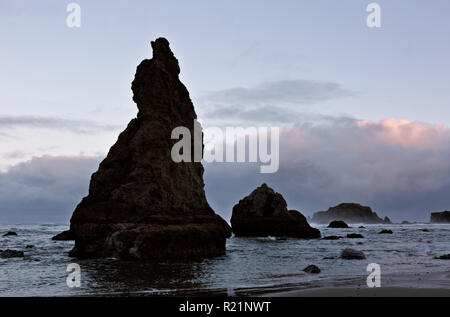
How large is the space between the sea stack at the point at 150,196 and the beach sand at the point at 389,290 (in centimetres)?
A: 1493

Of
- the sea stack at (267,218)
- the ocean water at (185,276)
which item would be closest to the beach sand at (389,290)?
the ocean water at (185,276)

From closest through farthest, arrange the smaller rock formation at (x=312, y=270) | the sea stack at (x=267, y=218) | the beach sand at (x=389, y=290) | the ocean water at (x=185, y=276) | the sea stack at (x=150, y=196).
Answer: the beach sand at (x=389, y=290)
the ocean water at (x=185, y=276)
the smaller rock formation at (x=312, y=270)
the sea stack at (x=150, y=196)
the sea stack at (x=267, y=218)

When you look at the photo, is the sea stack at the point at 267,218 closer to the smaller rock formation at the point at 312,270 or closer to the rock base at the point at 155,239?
the rock base at the point at 155,239

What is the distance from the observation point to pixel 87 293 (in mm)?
16922

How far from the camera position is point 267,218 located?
235 ft

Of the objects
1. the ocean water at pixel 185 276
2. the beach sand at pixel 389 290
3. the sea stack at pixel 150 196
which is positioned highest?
the sea stack at pixel 150 196

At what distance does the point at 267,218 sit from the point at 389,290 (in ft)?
182

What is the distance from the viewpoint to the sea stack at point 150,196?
3072cm

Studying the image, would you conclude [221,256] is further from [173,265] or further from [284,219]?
[284,219]

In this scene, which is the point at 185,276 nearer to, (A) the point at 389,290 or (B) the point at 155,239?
(B) the point at 155,239

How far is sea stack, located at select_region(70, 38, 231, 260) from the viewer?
3072 centimetres

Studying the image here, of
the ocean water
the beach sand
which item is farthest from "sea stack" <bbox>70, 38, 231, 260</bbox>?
the beach sand
